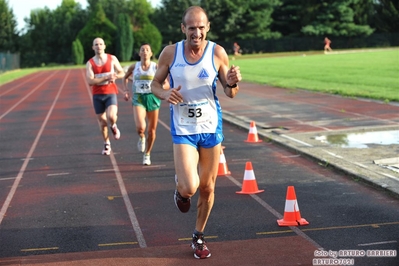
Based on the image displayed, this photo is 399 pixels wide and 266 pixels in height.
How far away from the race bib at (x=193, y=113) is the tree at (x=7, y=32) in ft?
326

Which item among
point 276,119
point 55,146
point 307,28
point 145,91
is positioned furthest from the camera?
point 307,28

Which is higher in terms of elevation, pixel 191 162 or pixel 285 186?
pixel 191 162

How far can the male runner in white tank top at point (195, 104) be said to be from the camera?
6.09 metres

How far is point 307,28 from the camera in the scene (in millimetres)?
83500

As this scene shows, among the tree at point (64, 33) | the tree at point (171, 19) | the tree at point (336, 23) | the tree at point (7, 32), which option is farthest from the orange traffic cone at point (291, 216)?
the tree at point (7, 32)

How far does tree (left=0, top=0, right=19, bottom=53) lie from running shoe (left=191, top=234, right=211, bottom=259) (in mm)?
99414

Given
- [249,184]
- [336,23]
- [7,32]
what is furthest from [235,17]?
[249,184]

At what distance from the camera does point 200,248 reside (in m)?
6.16

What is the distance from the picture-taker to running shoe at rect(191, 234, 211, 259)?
20.1 feet

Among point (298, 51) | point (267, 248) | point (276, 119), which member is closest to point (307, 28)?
point (298, 51)

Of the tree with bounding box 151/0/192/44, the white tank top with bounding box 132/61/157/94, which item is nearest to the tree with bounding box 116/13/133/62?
the tree with bounding box 151/0/192/44

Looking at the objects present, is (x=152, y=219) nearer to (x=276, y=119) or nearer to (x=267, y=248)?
(x=267, y=248)

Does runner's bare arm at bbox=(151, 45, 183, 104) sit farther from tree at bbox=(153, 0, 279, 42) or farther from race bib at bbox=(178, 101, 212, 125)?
tree at bbox=(153, 0, 279, 42)

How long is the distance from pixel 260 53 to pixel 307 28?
6.77m
